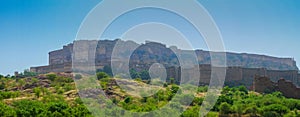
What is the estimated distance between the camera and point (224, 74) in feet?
200

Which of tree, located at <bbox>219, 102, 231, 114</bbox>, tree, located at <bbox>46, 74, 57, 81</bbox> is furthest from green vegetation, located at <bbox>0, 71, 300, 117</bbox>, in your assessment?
tree, located at <bbox>46, 74, 57, 81</bbox>

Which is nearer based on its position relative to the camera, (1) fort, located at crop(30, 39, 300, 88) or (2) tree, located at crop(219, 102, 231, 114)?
(2) tree, located at crop(219, 102, 231, 114)

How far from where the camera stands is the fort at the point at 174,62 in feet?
216

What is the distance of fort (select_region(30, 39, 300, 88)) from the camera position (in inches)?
2593

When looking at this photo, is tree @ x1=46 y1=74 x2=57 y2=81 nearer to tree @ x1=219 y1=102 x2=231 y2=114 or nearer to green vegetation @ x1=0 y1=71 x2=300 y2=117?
green vegetation @ x1=0 y1=71 x2=300 y2=117

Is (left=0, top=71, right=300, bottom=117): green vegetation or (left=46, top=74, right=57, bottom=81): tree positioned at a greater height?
(left=46, top=74, right=57, bottom=81): tree

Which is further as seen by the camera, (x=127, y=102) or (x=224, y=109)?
(x=127, y=102)

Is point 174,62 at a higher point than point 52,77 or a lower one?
higher

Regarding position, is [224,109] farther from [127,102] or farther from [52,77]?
[52,77]

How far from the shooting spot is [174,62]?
10794 centimetres

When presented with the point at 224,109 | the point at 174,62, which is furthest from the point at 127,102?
the point at 174,62

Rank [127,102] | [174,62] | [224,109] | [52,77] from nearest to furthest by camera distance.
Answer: [224,109]
[127,102]
[52,77]
[174,62]

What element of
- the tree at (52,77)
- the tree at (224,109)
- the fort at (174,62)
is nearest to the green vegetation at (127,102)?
the tree at (224,109)

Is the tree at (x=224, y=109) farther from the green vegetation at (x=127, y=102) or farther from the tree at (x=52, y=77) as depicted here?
the tree at (x=52, y=77)
